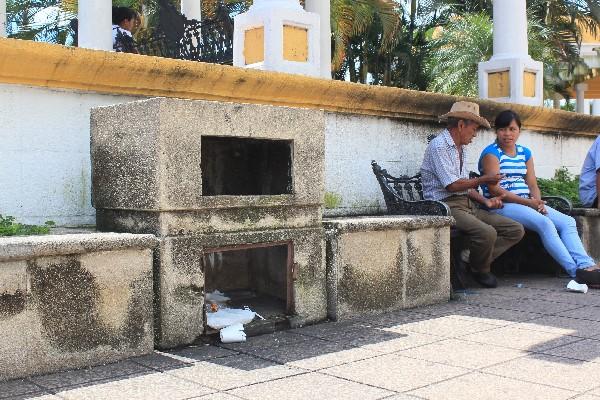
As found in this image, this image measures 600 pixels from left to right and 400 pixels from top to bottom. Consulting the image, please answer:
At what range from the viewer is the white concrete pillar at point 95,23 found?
7.30m

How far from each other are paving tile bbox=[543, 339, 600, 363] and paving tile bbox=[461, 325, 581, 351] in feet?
0.19

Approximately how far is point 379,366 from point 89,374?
137cm

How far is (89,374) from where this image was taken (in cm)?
337

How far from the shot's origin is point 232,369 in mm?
3434

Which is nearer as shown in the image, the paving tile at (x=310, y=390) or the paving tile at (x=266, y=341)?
the paving tile at (x=310, y=390)

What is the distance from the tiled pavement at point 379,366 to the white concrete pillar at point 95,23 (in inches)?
171

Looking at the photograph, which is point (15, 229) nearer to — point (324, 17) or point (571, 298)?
point (571, 298)

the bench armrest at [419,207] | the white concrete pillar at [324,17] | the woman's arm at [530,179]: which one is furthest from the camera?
the white concrete pillar at [324,17]

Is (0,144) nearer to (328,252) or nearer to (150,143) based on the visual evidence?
(150,143)

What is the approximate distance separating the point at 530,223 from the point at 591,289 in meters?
0.71

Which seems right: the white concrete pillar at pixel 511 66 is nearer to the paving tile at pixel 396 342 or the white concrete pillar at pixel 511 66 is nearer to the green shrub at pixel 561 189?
the green shrub at pixel 561 189

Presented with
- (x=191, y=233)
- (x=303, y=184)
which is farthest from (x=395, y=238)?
(x=191, y=233)

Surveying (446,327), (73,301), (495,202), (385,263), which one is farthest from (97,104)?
(495,202)

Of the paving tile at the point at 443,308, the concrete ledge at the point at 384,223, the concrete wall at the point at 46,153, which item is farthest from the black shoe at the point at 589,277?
the concrete wall at the point at 46,153
